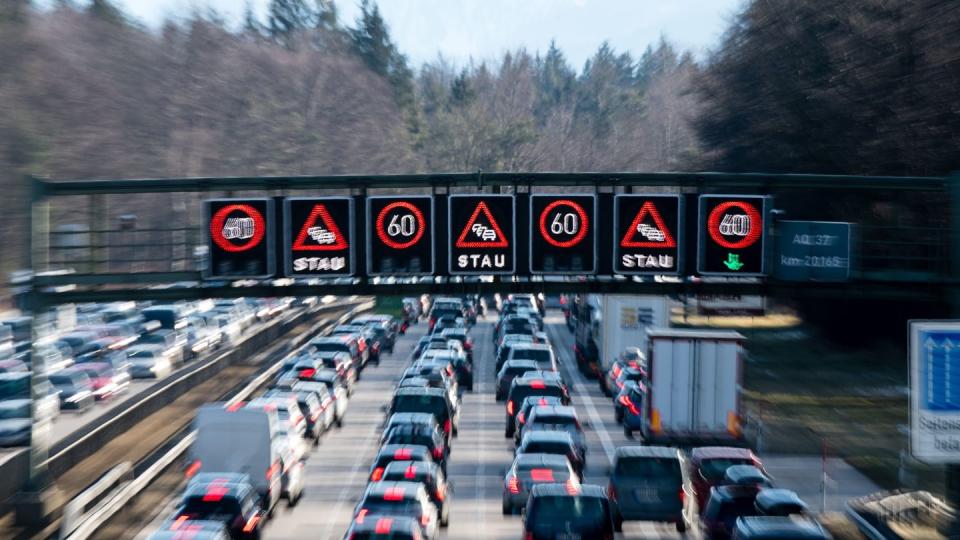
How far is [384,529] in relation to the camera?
15117mm

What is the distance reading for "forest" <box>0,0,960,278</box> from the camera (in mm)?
39875

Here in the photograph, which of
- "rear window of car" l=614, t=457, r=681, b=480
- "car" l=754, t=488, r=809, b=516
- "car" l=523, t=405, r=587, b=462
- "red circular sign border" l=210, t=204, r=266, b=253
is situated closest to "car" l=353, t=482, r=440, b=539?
"rear window of car" l=614, t=457, r=681, b=480

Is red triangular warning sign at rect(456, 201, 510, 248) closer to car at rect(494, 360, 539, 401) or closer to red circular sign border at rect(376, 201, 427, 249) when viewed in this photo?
red circular sign border at rect(376, 201, 427, 249)

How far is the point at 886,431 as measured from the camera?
32.5m

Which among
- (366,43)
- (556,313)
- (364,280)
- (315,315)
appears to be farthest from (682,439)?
(366,43)

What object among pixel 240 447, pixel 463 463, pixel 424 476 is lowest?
pixel 463 463

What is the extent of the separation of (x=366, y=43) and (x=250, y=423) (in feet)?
350

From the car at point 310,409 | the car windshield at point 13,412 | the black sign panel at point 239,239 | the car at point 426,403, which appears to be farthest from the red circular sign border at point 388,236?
the car windshield at point 13,412

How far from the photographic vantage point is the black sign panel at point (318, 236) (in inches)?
759

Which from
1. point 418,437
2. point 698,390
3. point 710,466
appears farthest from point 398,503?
point 698,390

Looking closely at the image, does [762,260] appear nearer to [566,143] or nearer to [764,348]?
[764,348]

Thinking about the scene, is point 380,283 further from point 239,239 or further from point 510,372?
point 510,372

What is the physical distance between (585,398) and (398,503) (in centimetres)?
A: 2070

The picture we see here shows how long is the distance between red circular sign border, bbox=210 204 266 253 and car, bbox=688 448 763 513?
29.1 feet
